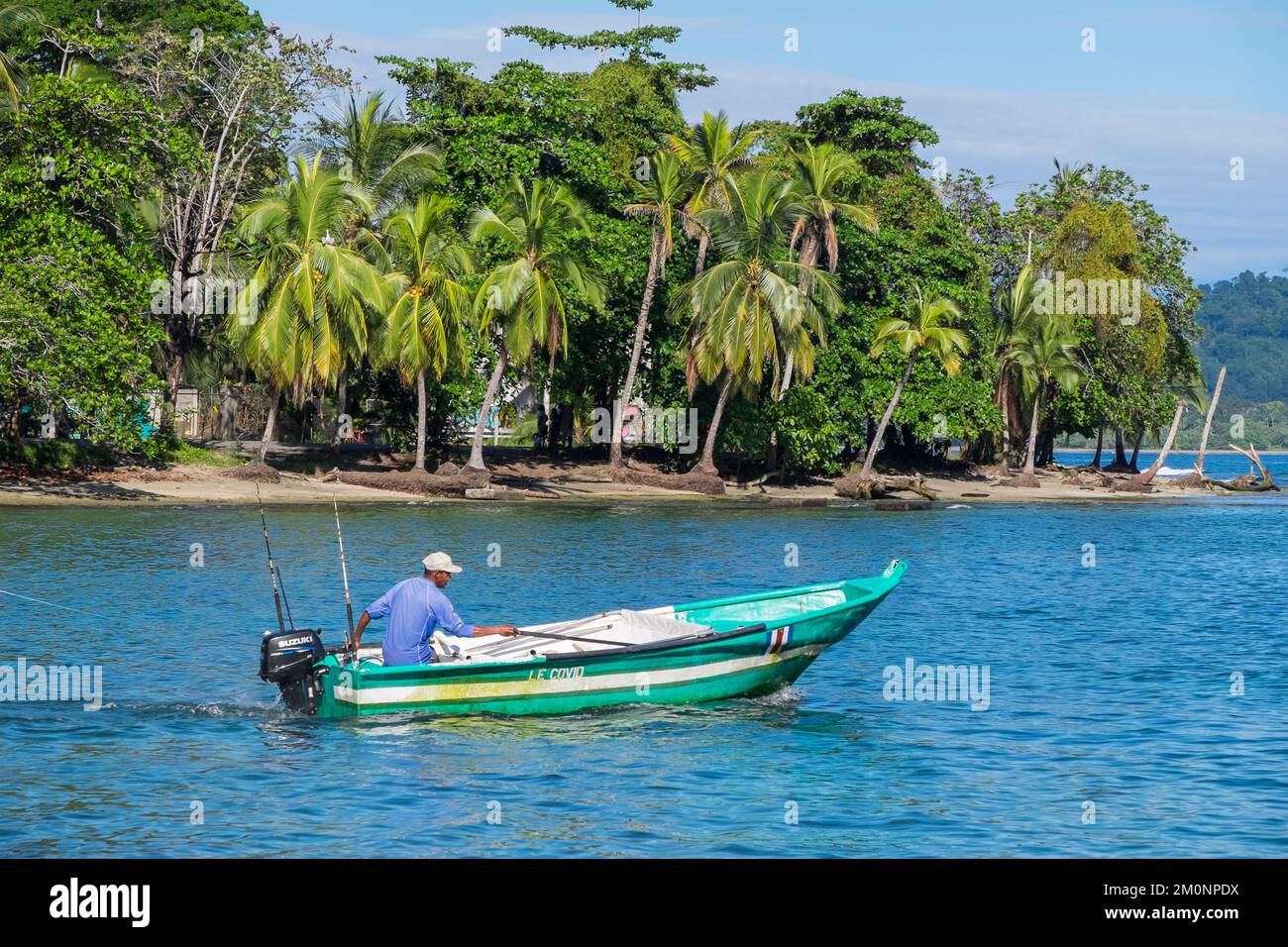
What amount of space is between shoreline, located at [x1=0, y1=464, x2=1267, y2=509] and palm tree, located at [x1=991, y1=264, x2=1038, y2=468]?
350cm

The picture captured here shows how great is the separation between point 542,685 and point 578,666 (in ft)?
1.57

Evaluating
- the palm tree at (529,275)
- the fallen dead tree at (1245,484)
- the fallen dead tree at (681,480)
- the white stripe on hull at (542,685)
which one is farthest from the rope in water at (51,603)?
the fallen dead tree at (1245,484)

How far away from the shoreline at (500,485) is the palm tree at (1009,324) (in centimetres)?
350

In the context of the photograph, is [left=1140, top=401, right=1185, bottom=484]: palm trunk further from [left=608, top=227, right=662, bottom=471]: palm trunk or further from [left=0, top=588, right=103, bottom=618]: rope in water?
[left=0, top=588, right=103, bottom=618]: rope in water

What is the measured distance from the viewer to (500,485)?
5012 cm

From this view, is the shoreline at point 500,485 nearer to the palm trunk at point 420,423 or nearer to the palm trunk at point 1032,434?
the palm trunk at point 1032,434

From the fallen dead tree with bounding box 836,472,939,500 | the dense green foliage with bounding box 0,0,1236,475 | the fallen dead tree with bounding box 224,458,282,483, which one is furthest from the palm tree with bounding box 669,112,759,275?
the fallen dead tree with bounding box 224,458,282,483

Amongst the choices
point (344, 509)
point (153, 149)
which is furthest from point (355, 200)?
point (344, 509)

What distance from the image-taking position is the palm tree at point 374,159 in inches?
1905

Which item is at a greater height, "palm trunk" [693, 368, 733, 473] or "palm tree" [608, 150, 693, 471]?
"palm tree" [608, 150, 693, 471]

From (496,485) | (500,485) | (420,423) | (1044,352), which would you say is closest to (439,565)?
(420,423)

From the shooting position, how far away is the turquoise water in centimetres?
1320

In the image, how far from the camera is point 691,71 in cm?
6706
